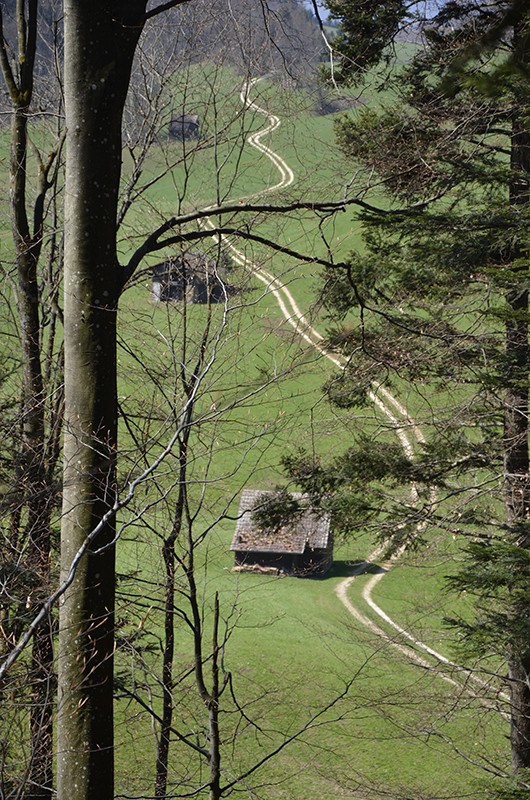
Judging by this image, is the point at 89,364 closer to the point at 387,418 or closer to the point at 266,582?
the point at 266,582

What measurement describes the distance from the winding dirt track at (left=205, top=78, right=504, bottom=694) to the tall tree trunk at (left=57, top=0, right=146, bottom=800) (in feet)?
4.92

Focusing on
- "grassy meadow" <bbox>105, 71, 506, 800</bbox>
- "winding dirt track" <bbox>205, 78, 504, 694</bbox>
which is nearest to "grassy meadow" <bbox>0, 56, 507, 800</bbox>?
"grassy meadow" <bbox>105, 71, 506, 800</bbox>

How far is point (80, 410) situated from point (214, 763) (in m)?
3.30

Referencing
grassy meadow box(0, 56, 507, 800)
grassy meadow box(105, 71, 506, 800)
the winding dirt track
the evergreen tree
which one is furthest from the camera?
grassy meadow box(105, 71, 506, 800)

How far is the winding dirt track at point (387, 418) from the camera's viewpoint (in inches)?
348

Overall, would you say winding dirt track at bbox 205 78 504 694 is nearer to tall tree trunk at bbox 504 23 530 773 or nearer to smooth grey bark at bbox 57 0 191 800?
tall tree trunk at bbox 504 23 530 773

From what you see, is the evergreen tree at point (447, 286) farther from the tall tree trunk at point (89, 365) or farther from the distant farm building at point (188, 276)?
the tall tree trunk at point (89, 365)

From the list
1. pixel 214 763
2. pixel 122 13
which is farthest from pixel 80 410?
pixel 214 763

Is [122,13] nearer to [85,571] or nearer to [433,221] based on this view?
[85,571]

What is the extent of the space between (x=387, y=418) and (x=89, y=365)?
762 cm

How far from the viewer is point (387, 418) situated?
425 inches

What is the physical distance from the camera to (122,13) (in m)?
3.52

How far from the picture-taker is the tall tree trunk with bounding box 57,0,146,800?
11.3ft

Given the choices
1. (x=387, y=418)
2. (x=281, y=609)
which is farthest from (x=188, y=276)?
(x=281, y=609)
